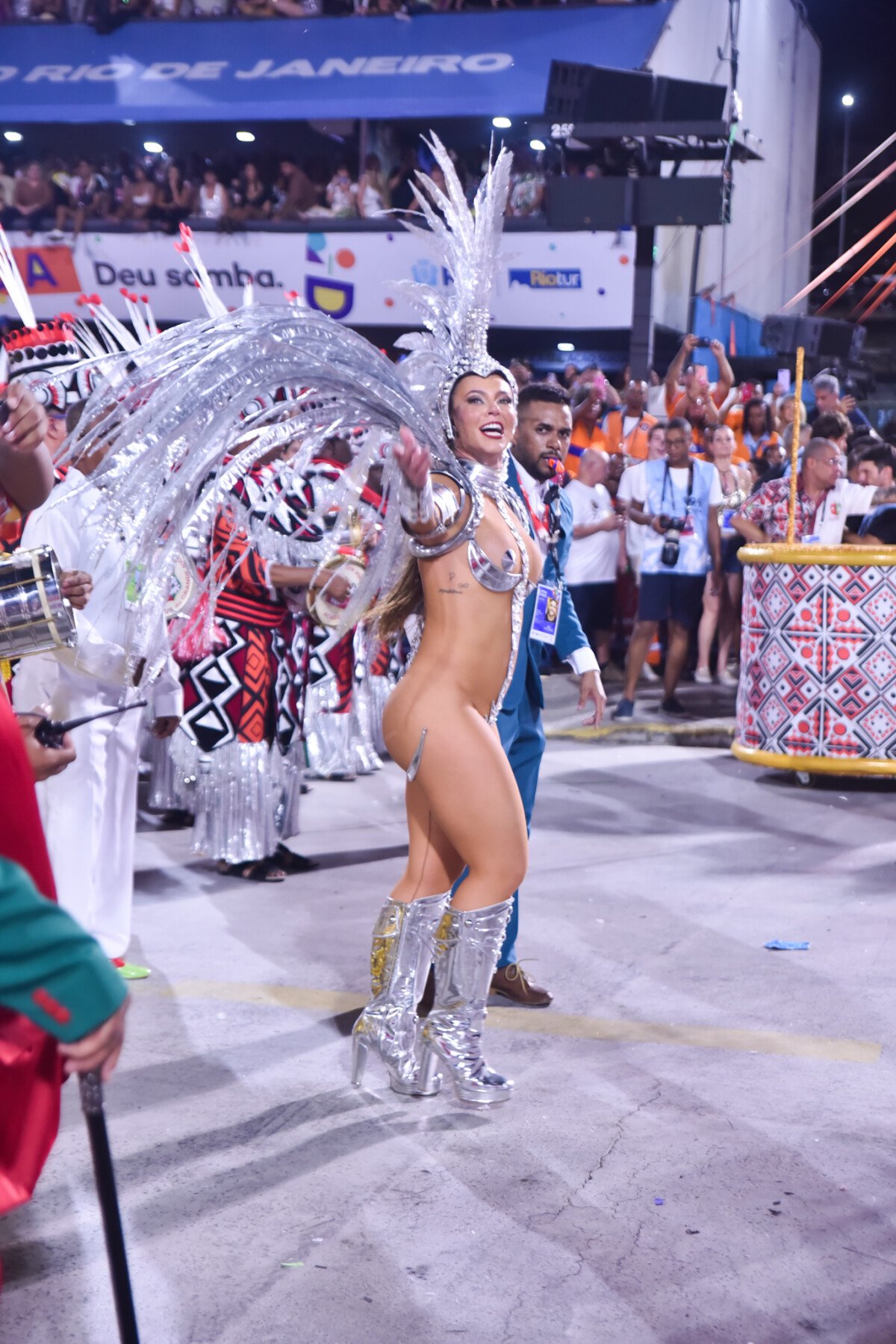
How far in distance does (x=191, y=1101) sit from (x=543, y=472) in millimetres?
1874

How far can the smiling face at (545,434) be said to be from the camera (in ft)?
12.7

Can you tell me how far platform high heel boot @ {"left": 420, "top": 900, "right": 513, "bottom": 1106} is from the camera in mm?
3098

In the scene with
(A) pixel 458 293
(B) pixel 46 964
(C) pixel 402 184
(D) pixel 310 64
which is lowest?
(B) pixel 46 964

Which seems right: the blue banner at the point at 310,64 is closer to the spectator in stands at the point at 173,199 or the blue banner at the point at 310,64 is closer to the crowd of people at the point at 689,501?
the spectator in stands at the point at 173,199

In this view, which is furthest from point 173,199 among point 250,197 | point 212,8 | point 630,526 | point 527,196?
point 630,526

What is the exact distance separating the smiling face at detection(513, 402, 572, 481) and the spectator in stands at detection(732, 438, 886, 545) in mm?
3579

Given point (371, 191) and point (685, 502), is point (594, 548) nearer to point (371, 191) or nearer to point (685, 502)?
point (685, 502)

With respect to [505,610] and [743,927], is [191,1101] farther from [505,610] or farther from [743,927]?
[743,927]

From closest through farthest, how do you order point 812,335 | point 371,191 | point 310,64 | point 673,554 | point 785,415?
point 812,335, point 673,554, point 785,415, point 371,191, point 310,64

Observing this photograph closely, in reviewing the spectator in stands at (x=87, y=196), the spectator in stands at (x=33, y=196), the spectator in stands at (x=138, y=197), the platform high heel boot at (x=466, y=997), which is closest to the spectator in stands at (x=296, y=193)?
the spectator in stands at (x=138, y=197)

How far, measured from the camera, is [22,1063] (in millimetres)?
1557

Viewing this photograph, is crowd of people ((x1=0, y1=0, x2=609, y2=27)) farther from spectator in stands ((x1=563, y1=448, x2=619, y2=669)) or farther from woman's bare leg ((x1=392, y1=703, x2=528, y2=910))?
woman's bare leg ((x1=392, y1=703, x2=528, y2=910))

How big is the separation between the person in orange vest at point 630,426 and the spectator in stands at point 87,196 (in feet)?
25.8

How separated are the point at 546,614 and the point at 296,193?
1311 cm
